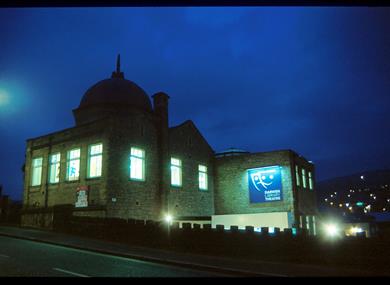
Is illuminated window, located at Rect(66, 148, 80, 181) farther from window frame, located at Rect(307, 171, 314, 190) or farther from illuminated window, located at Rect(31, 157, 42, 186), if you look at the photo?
window frame, located at Rect(307, 171, 314, 190)

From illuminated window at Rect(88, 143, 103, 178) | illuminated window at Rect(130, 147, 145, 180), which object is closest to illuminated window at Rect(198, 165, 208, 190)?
illuminated window at Rect(130, 147, 145, 180)

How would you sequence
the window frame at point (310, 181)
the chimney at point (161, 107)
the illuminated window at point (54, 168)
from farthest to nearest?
the window frame at point (310, 181), the chimney at point (161, 107), the illuminated window at point (54, 168)

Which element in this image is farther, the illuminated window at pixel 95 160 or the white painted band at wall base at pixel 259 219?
the white painted band at wall base at pixel 259 219

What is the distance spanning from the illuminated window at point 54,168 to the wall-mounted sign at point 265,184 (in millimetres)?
15557

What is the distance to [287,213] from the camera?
83.9 ft

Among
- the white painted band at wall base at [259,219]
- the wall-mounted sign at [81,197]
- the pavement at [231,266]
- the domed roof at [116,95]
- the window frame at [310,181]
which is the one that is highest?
the domed roof at [116,95]

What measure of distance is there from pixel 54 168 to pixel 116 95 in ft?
24.6

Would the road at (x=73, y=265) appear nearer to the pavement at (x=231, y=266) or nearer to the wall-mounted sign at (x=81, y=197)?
the pavement at (x=231, y=266)

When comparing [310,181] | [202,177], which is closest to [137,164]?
[202,177]

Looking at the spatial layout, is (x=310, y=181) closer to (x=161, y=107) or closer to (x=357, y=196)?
(x=161, y=107)

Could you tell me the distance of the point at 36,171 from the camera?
27.2m

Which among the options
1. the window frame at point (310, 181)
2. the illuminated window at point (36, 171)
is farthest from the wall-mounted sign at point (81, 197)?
the window frame at point (310, 181)

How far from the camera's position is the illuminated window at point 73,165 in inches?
938
